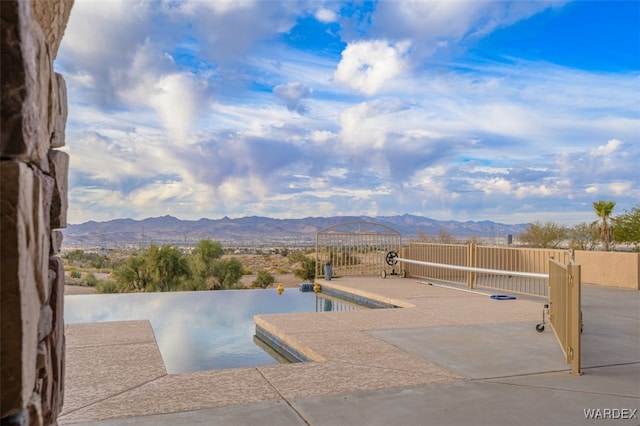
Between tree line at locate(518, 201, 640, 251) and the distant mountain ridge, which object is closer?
tree line at locate(518, 201, 640, 251)

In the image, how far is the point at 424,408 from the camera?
393cm

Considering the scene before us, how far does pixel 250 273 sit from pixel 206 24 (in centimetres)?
1159

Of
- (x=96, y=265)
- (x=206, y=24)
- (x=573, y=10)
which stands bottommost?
(x=96, y=265)

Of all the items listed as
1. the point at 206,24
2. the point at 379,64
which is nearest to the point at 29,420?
the point at 206,24

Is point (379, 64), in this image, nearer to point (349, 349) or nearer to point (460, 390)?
point (349, 349)

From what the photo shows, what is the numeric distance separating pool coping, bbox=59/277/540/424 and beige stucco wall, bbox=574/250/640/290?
6565mm

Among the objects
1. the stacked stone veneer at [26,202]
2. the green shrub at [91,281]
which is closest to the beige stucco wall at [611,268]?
the stacked stone veneer at [26,202]

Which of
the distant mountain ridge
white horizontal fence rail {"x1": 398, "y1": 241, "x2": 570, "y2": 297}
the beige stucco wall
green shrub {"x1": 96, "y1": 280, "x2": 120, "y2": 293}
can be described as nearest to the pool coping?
white horizontal fence rail {"x1": 398, "y1": 241, "x2": 570, "y2": 297}

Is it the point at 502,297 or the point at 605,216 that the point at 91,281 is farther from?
the point at 605,216

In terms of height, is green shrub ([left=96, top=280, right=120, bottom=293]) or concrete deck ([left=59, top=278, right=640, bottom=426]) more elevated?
concrete deck ([left=59, top=278, right=640, bottom=426])

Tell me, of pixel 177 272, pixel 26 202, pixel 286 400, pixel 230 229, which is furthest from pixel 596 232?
pixel 230 229

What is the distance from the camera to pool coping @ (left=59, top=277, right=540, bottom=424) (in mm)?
4070

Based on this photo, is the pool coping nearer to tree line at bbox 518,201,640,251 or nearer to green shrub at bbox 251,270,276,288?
green shrub at bbox 251,270,276,288

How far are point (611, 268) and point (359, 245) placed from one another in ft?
22.5
